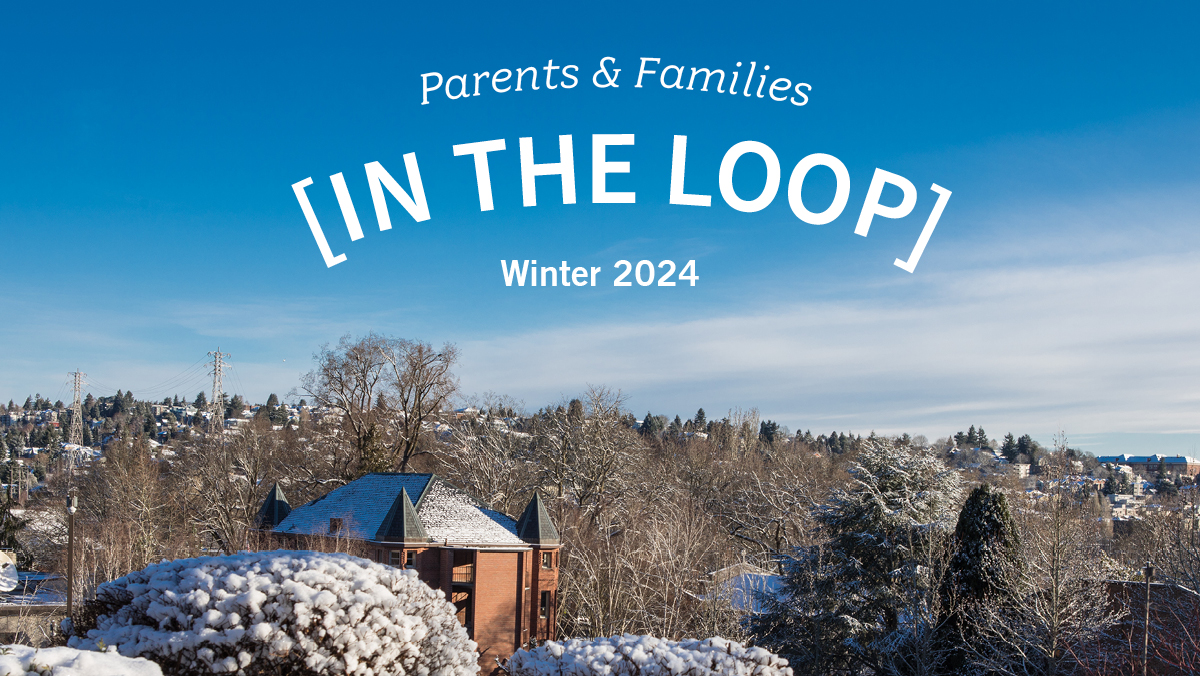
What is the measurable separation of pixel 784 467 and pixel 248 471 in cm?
3640

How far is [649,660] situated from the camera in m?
9.85

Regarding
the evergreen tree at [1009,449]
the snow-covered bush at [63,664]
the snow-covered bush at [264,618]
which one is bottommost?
the evergreen tree at [1009,449]

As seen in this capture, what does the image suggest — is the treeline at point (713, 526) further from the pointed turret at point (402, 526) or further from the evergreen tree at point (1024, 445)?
the evergreen tree at point (1024, 445)

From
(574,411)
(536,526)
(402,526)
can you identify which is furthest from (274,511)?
(574,411)

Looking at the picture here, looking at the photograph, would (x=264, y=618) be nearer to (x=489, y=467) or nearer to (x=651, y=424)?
(x=489, y=467)

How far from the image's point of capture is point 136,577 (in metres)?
8.59

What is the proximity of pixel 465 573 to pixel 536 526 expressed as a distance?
3393mm

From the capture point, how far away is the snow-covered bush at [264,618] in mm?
7785

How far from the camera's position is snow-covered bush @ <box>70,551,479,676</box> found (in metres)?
7.79

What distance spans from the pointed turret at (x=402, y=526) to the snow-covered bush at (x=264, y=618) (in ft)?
76.9

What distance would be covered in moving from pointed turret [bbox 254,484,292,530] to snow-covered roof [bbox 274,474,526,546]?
2.12 metres

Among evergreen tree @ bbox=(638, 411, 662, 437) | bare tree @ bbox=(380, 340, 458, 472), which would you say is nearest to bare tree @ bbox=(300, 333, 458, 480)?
bare tree @ bbox=(380, 340, 458, 472)

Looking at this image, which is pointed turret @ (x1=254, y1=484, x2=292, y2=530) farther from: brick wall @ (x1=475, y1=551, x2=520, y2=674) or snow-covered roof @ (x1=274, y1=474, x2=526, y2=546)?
brick wall @ (x1=475, y1=551, x2=520, y2=674)

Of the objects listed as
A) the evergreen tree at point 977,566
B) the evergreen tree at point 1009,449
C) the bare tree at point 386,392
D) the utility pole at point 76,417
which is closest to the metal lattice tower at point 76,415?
the utility pole at point 76,417
